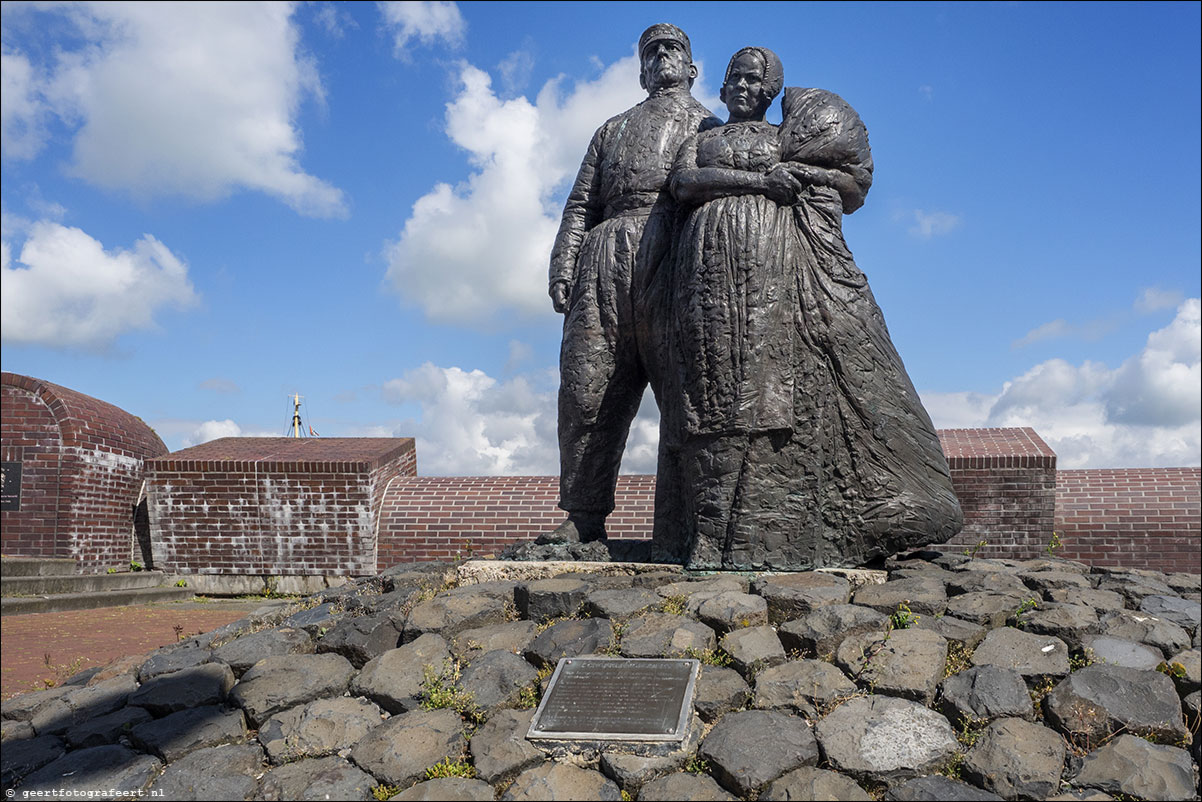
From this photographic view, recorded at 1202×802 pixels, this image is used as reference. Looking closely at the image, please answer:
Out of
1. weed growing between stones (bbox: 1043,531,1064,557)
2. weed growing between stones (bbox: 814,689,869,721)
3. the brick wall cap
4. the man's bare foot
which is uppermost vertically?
the brick wall cap

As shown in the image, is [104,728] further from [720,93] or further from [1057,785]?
[720,93]

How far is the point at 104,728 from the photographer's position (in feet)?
11.1

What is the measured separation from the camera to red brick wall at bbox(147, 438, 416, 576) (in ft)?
28.4

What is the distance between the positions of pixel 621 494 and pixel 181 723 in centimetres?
553

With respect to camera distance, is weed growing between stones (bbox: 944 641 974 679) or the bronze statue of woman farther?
the bronze statue of woman

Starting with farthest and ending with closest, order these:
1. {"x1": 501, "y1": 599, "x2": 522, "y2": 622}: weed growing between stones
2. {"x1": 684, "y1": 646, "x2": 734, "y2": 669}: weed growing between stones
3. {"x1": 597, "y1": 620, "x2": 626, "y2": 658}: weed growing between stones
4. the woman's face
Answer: the woman's face < {"x1": 501, "y1": 599, "x2": 522, "y2": 622}: weed growing between stones < {"x1": 597, "y1": 620, "x2": 626, "y2": 658}: weed growing between stones < {"x1": 684, "y1": 646, "x2": 734, "y2": 669}: weed growing between stones

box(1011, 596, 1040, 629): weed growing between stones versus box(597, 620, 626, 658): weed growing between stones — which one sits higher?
box(1011, 596, 1040, 629): weed growing between stones

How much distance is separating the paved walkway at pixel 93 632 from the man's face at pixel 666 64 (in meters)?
4.81

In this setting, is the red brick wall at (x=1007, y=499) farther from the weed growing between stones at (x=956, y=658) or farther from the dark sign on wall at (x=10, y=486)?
the dark sign on wall at (x=10, y=486)

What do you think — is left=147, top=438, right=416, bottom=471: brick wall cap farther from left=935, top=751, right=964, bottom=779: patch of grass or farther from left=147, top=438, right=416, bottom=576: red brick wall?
left=935, top=751, right=964, bottom=779: patch of grass

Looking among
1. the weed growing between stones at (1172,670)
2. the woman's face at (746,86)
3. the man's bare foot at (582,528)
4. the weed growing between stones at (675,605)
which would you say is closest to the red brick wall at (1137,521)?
the man's bare foot at (582,528)

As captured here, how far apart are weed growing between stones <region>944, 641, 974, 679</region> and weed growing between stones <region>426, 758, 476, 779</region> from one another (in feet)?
5.48

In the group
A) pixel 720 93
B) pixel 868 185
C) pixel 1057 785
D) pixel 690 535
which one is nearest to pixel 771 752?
pixel 1057 785

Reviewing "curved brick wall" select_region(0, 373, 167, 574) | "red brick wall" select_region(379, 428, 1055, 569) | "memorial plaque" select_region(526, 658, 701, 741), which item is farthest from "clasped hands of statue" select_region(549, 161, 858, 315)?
"curved brick wall" select_region(0, 373, 167, 574)
